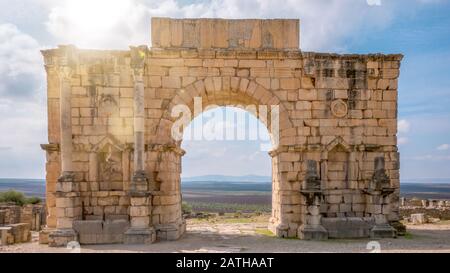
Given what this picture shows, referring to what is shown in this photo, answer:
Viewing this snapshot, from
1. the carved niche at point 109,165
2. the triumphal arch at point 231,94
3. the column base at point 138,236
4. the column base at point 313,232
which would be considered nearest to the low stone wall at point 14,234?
the triumphal arch at point 231,94

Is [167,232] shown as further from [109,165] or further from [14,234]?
[14,234]

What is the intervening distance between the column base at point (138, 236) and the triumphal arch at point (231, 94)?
0.87 ft

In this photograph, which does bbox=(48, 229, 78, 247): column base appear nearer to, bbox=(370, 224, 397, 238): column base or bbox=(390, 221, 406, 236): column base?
bbox=(370, 224, 397, 238): column base

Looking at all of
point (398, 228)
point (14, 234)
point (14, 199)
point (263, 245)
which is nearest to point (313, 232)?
point (263, 245)

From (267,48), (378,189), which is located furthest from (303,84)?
(378,189)

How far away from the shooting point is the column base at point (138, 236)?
10977 mm

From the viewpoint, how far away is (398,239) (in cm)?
1154

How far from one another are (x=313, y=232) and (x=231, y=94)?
4.17 m

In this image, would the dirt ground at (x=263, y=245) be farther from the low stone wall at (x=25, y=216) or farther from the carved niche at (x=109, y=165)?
the low stone wall at (x=25, y=216)

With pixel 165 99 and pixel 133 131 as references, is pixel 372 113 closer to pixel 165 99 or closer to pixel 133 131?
pixel 165 99

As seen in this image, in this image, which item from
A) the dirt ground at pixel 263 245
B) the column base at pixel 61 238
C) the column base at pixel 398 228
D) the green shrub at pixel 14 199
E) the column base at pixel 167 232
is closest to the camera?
the dirt ground at pixel 263 245

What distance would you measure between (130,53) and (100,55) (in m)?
0.79

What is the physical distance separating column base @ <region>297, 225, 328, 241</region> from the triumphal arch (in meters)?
0.03
